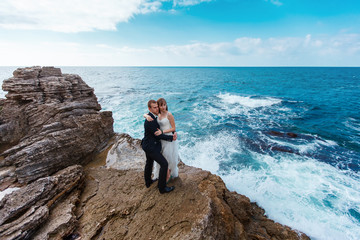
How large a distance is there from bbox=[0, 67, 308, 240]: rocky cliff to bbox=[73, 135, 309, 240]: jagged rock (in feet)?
0.09

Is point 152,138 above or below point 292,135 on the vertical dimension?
above

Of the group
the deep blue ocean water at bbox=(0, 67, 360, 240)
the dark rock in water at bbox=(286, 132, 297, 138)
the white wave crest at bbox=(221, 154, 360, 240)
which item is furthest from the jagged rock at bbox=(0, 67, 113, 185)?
the dark rock in water at bbox=(286, 132, 297, 138)

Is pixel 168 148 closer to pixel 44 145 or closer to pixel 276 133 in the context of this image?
pixel 44 145

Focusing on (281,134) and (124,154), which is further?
(281,134)

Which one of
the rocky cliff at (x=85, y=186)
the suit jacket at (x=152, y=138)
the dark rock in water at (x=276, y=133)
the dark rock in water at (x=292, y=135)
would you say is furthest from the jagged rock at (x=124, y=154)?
the dark rock in water at (x=292, y=135)

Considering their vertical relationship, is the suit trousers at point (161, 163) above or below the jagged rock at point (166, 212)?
above

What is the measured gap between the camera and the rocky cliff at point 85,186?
437 centimetres

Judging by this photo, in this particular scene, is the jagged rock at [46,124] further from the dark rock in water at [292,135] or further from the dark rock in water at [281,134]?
the dark rock in water at [292,135]

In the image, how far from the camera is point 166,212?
4.72 meters

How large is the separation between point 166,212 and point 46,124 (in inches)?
275

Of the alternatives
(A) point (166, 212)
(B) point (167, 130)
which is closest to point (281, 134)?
(B) point (167, 130)

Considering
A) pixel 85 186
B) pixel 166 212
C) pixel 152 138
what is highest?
pixel 152 138

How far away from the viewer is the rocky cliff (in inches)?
172

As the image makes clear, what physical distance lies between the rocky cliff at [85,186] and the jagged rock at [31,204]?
0.02m
